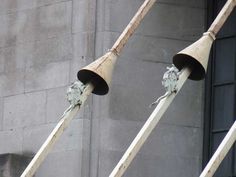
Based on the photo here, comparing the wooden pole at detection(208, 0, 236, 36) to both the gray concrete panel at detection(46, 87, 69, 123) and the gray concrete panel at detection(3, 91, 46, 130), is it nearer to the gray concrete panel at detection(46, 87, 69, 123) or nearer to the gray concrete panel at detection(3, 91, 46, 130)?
the gray concrete panel at detection(46, 87, 69, 123)

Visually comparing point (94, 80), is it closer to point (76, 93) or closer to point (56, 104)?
point (76, 93)

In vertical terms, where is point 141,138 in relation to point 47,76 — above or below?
above

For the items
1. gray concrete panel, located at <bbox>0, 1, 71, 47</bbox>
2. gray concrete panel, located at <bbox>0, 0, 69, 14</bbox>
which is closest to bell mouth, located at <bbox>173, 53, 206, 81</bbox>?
gray concrete panel, located at <bbox>0, 1, 71, 47</bbox>

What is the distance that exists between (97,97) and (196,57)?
342cm

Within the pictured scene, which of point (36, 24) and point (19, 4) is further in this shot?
point (19, 4)

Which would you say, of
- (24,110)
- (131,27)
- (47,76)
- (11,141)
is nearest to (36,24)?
(47,76)

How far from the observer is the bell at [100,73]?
20438 mm

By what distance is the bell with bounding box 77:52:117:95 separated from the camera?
805 inches

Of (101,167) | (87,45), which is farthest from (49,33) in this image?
(101,167)

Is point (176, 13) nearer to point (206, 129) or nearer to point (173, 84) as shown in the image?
point (206, 129)

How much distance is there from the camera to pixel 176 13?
934 inches

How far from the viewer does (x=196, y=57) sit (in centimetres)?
1988

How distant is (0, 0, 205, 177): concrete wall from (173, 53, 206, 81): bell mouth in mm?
2937

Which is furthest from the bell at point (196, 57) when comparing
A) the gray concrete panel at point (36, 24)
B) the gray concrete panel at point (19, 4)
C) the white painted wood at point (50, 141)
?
the gray concrete panel at point (19, 4)
